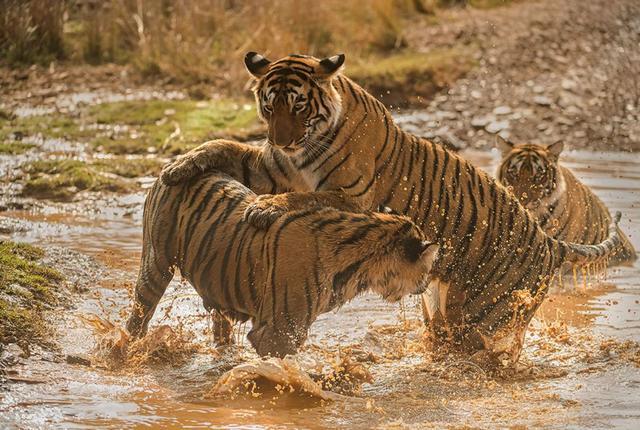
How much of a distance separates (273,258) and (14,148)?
211 inches

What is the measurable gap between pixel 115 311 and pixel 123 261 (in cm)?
108

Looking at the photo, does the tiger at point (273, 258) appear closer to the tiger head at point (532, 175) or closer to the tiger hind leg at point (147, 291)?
the tiger hind leg at point (147, 291)

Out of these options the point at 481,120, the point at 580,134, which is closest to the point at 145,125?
the point at 481,120

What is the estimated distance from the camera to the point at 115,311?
6.59 metres

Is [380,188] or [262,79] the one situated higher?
[262,79]

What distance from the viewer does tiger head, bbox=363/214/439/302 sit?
532 cm

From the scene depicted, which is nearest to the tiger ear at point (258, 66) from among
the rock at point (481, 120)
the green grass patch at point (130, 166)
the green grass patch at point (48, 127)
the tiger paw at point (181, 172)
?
the tiger paw at point (181, 172)

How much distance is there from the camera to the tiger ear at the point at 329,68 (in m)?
5.81

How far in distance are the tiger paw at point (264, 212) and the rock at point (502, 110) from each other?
26.0ft

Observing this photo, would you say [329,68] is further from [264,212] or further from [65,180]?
[65,180]

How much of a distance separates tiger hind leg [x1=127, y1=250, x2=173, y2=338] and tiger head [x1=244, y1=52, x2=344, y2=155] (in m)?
0.81

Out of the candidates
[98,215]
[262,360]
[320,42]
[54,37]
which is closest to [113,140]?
[98,215]

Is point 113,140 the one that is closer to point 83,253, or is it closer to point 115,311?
point 83,253

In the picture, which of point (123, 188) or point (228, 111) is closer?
point (123, 188)
